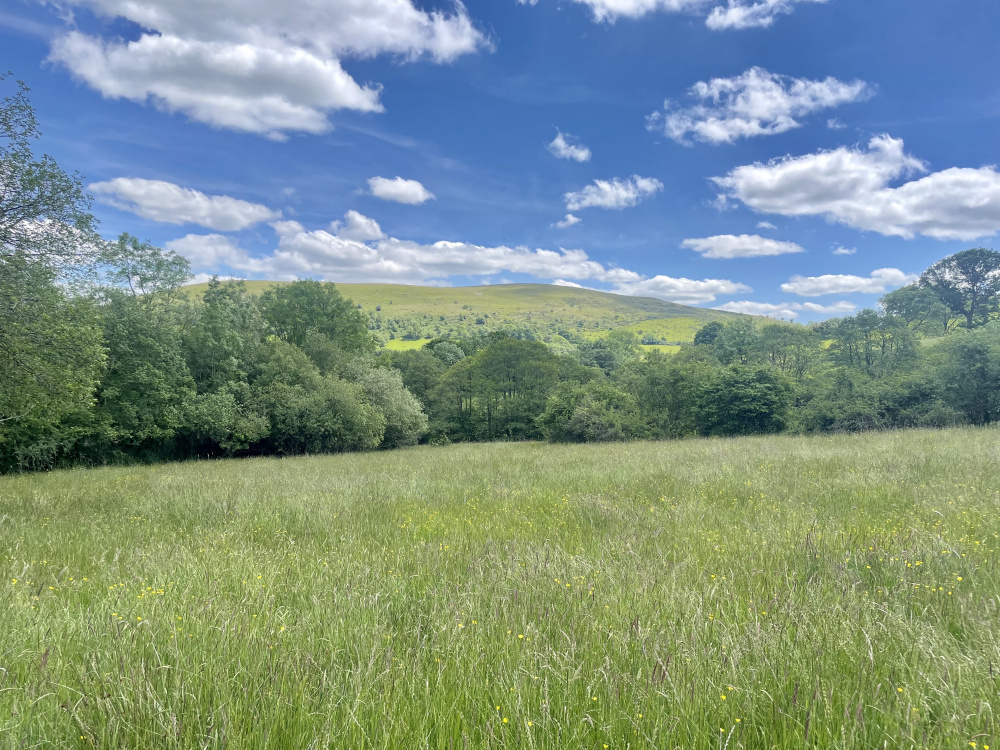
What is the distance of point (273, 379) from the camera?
31.4m

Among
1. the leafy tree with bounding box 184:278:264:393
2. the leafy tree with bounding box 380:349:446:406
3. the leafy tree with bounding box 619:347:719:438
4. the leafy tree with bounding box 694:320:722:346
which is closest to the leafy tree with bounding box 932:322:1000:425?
the leafy tree with bounding box 619:347:719:438

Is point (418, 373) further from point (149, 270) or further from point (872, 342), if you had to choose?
point (872, 342)

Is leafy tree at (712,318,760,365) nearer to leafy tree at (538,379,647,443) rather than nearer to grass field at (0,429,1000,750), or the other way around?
leafy tree at (538,379,647,443)

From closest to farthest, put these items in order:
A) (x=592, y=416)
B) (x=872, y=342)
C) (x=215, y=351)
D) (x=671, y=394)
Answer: (x=215, y=351), (x=592, y=416), (x=671, y=394), (x=872, y=342)

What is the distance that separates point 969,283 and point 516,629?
3787 inches

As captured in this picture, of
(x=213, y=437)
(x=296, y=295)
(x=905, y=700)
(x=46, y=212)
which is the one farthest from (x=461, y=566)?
(x=296, y=295)

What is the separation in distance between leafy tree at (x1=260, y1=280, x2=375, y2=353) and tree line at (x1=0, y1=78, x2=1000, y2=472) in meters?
0.14

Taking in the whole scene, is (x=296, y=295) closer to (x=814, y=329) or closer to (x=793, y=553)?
(x=793, y=553)

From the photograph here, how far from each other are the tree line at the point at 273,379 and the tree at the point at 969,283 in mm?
32106

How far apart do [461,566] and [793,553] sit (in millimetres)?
3094

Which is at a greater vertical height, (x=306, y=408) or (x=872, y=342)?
(x=872, y=342)

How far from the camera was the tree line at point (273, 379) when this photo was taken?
1014cm

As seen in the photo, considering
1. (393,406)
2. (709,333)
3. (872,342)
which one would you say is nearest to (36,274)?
(393,406)

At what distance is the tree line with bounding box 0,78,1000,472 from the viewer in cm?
1014
